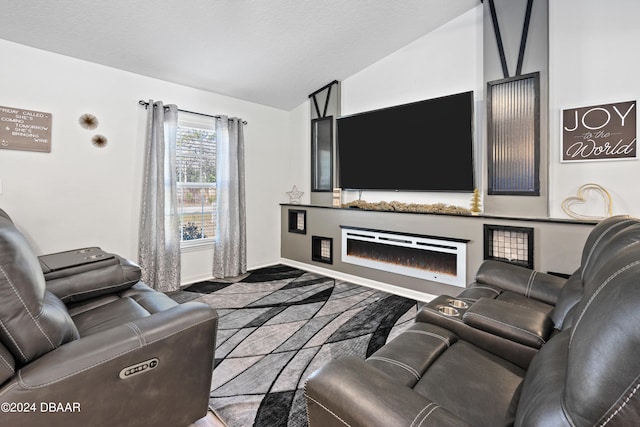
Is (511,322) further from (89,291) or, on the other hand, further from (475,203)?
(89,291)

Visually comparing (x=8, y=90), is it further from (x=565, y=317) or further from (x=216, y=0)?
(x=565, y=317)

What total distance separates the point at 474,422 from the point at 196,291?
3282 millimetres

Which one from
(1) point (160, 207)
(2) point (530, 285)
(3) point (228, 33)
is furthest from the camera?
(1) point (160, 207)

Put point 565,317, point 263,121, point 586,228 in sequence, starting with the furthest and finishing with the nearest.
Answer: point 263,121 → point 586,228 → point 565,317

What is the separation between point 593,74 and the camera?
260cm

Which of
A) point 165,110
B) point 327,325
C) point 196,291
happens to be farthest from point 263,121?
point 327,325

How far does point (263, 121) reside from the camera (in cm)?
465

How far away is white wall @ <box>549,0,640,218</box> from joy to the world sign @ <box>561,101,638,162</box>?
6 centimetres

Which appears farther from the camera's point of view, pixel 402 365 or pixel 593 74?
pixel 593 74

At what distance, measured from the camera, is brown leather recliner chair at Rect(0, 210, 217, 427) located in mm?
994

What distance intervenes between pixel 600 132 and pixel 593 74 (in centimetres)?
50

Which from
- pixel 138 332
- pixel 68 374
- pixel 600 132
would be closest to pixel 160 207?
pixel 138 332

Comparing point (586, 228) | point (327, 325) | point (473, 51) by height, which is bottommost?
point (327, 325)

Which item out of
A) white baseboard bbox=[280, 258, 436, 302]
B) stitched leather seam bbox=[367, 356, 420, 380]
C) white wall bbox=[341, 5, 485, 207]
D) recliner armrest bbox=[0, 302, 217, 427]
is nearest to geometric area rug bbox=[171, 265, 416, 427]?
white baseboard bbox=[280, 258, 436, 302]
